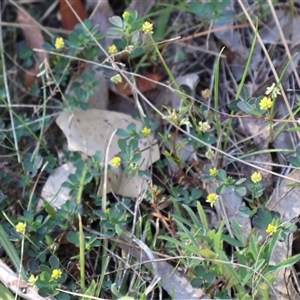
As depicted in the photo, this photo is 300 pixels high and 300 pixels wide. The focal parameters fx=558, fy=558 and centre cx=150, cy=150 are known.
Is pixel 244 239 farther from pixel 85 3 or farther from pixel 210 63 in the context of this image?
pixel 85 3

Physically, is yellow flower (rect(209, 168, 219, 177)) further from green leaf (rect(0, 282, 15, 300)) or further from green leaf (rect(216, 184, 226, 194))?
green leaf (rect(0, 282, 15, 300))

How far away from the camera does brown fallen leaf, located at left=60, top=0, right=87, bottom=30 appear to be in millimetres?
2203

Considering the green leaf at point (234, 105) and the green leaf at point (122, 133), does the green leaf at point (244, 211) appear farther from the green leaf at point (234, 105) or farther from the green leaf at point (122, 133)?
the green leaf at point (122, 133)

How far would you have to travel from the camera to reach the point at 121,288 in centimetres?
165

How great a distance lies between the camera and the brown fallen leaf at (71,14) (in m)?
2.20

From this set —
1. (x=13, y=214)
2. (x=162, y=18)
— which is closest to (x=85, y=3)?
(x=162, y=18)

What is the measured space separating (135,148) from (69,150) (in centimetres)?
27

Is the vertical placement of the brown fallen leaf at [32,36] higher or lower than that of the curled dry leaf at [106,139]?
higher

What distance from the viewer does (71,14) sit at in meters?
2.21

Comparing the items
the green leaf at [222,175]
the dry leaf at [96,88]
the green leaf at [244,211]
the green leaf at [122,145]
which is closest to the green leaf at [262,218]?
the green leaf at [244,211]

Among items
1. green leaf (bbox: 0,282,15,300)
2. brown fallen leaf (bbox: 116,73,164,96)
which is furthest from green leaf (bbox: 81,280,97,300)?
brown fallen leaf (bbox: 116,73,164,96)

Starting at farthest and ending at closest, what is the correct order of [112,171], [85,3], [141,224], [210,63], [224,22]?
1. [85,3]
2. [210,63]
3. [224,22]
4. [112,171]
5. [141,224]

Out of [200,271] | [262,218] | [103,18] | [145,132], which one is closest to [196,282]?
[200,271]

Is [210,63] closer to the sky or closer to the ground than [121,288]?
closer to the sky
